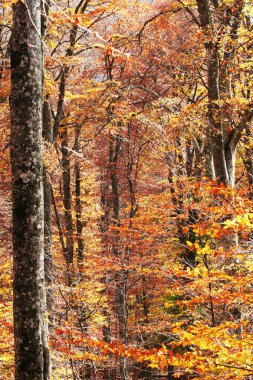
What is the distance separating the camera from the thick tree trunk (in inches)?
167

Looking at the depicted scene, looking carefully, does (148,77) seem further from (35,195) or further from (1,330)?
(35,195)

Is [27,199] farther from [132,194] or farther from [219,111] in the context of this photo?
[132,194]

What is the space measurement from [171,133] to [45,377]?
27.6ft

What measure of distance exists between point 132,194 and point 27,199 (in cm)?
1237

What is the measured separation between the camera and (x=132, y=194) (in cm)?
1669

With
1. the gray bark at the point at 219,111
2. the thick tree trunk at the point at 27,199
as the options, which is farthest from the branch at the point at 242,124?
the thick tree trunk at the point at 27,199

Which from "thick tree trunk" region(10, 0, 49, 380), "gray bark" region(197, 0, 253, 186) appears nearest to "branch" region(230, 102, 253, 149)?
"gray bark" region(197, 0, 253, 186)

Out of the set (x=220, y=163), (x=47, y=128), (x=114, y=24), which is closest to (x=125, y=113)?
(x=114, y=24)

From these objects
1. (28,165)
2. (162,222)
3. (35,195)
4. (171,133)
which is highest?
(171,133)

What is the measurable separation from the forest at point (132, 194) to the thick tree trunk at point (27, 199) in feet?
0.04

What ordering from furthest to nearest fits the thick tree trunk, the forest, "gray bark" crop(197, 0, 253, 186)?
"gray bark" crop(197, 0, 253, 186), the forest, the thick tree trunk

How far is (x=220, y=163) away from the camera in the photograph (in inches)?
344

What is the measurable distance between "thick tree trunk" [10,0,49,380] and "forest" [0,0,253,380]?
0.5 inches

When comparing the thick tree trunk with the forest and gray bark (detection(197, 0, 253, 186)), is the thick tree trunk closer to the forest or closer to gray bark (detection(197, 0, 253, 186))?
the forest
